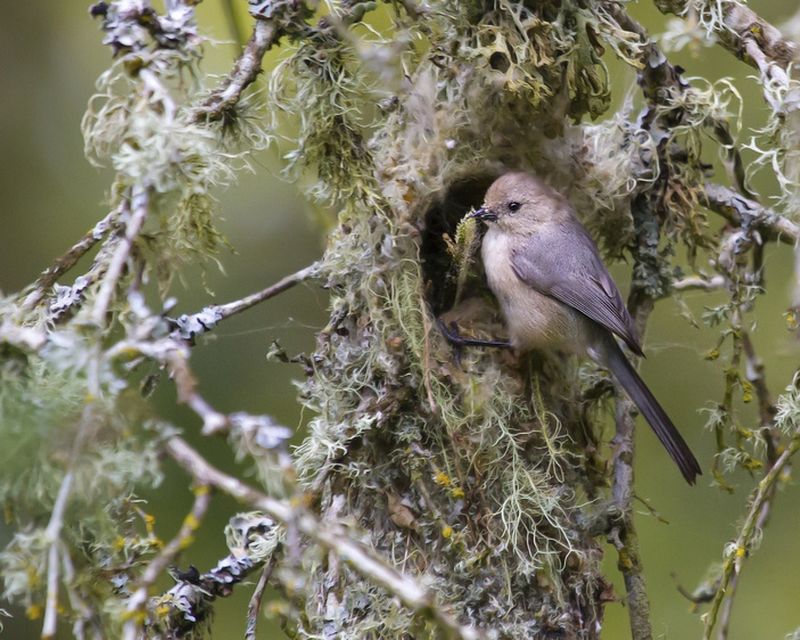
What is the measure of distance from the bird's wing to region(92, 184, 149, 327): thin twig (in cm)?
173

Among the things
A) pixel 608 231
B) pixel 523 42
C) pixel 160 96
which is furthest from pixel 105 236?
pixel 608 231

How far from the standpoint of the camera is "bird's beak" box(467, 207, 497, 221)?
3.62 m

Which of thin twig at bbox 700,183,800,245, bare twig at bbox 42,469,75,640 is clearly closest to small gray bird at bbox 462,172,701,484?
thin twig at bbox 700,183,800,245

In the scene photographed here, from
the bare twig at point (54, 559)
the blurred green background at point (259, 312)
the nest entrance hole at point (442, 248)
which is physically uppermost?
the bare twig at point (54, 559)

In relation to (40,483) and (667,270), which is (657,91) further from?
(40,483)

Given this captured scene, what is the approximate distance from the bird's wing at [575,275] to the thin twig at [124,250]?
173 cm

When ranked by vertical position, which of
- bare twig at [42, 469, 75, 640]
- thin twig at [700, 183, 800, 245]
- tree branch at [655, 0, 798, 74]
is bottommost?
bare twig at [42, 469, 75, 640]

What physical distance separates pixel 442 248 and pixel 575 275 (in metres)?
0.54

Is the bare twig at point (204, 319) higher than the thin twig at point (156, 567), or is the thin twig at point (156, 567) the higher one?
the thin twig at point (156, 567)

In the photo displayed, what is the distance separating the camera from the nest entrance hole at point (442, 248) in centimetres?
362

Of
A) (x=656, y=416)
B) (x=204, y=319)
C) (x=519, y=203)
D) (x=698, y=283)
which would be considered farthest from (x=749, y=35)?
(x=204, y=319)

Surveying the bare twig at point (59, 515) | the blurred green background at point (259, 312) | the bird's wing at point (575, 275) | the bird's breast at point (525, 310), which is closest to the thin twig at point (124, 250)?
the bare twig at point (59, 515)

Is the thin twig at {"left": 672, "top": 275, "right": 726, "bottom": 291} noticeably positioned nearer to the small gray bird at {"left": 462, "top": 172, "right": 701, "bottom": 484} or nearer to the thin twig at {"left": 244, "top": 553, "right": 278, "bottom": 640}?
the small gray bird at {"left": 462, "top": 172, "right": 701, "bottom": 484}

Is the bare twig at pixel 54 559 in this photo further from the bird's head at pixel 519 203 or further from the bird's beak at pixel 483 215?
the bird's beak at pixel 483 215
